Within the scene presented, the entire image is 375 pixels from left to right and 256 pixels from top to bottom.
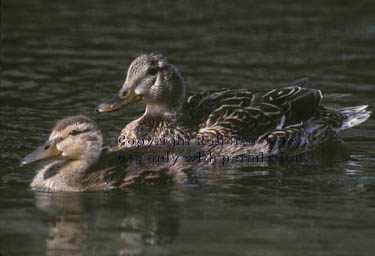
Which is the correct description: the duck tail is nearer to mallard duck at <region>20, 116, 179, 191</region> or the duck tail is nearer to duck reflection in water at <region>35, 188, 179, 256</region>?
mallard duck at <region>20, 116, 179, 191</region>

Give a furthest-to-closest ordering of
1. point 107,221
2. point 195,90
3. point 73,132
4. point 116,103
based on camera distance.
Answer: point 195,90 < point 116,103 < point 73,132 < point 107,221

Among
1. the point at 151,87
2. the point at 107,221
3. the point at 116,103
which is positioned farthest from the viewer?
the point at 151,87

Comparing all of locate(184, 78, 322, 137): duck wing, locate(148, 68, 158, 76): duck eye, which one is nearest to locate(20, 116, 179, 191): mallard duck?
locate(184, 78, 322, 137): duck wing

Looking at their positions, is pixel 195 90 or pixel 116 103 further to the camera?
pixel 195 90

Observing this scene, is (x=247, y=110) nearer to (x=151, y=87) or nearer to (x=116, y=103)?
(x=151, y=87)

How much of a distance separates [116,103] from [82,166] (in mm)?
1145

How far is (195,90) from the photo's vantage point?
11883 millimetres

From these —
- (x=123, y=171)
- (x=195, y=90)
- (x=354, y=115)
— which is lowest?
(x=123, y=171)

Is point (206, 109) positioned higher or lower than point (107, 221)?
higher

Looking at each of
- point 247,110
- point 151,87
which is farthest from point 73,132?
point 247,110

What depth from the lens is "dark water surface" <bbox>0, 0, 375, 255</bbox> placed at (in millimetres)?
6535

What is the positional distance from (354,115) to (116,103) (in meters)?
3.01

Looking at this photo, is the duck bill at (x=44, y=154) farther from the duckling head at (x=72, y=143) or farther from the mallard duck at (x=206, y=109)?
the mallard duck at (x=206, y=109)

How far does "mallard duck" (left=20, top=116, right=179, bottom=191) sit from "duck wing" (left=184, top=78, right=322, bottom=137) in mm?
1251
